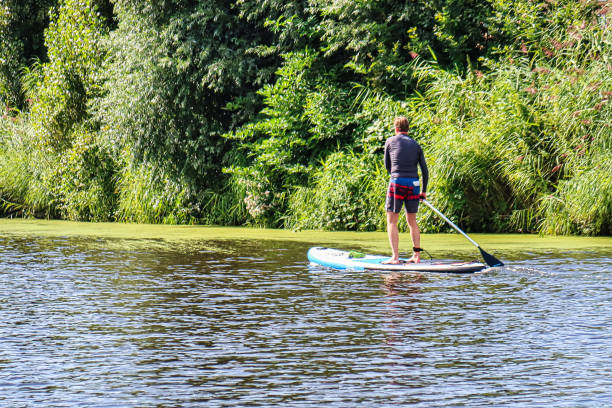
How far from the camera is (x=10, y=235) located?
19.2 m

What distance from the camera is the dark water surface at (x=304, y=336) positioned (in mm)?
5992

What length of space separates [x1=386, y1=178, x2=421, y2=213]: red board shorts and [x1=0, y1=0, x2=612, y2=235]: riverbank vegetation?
4.55 meters

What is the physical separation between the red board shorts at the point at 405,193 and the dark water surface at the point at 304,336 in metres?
1.19

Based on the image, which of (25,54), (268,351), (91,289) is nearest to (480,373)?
(268,351)

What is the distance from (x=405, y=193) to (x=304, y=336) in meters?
5.15

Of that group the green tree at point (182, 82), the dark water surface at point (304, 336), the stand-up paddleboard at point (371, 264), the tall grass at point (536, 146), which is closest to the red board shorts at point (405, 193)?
the stand-up paddleboard at point (371, 264)

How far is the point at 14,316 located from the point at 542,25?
1374 centimetres

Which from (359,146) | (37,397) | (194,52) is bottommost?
(37,397)

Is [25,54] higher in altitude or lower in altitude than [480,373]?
higher

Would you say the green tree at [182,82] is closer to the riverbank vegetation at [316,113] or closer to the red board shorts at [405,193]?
the riverbank vegetation at [316,113]

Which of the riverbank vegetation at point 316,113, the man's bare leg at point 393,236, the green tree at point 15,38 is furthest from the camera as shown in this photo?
the green tree at point 15,38

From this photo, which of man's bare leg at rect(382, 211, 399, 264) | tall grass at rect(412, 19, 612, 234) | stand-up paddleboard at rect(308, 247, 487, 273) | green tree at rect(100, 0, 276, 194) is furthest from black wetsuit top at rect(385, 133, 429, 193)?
green tree at rect(100, 0, 276, 194)

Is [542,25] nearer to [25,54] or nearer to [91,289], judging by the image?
[91,289]

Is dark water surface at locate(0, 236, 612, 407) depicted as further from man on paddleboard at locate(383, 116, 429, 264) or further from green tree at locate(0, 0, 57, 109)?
green tree at locate(0, 0, 57, 109)
